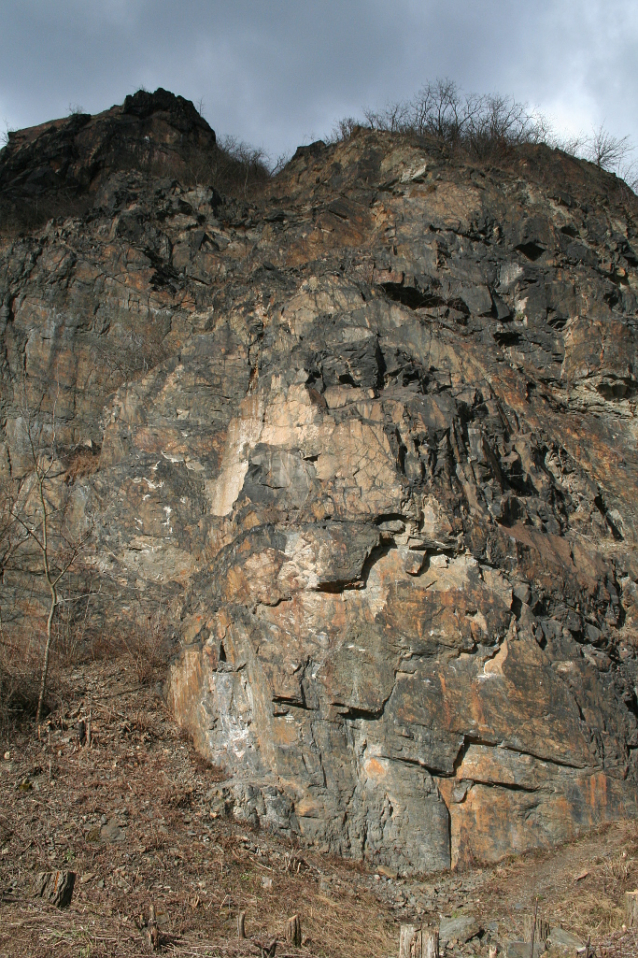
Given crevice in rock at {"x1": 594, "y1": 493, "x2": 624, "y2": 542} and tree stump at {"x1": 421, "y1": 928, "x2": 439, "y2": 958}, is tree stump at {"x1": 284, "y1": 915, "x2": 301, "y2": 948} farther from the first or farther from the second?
crevice in rock at {"x1": 594, "y1": 493, "x2": 624, "y2": 542}

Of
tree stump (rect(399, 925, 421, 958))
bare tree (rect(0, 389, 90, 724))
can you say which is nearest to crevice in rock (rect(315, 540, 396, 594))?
tree stump (rect(399, 925, 421, 958))

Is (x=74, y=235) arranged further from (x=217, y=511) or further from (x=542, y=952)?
(x=542, y=952)

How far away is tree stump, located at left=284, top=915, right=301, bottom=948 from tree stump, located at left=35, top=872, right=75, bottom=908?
82.9 inches

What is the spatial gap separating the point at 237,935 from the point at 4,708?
4659 millimetres

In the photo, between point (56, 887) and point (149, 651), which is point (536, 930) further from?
point (149, 651)

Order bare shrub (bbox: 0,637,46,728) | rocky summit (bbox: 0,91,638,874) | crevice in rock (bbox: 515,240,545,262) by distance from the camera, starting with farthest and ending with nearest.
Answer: crevice in rock (bbox: 515,240,545,262) < bare shrub (bbox: 0,637,46,728) < rocky summit (bbox: 0,91,638,874)

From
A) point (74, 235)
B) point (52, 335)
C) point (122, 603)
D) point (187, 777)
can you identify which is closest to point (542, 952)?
point (187, 777)

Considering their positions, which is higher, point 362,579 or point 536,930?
point 362,579

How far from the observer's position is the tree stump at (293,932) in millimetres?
6145

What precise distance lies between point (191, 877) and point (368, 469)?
5302 mm

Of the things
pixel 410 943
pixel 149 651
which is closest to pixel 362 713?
pixel 410 943

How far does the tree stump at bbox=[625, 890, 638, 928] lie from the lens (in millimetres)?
6160

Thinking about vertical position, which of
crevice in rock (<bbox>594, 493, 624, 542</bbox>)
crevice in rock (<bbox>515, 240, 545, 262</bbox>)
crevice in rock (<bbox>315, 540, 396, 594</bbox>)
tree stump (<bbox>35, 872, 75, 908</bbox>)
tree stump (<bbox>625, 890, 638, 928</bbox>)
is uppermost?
crevice in rock (<bbox>515, 240, 545, 262</bbox>)

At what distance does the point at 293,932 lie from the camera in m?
6.21
